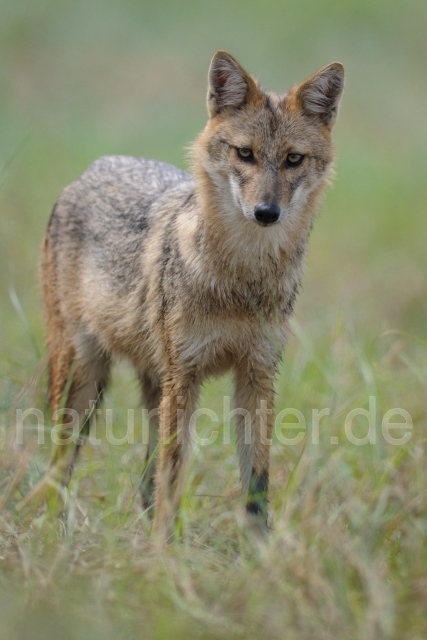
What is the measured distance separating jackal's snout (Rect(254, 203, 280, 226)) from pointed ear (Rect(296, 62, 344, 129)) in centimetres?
86

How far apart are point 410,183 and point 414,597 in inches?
464

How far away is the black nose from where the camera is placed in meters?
5.17

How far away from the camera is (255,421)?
575 centimetres

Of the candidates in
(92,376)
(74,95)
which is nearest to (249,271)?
(92,376)

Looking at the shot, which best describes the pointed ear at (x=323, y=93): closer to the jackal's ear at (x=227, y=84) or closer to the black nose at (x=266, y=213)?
the jackal's ear at (x=227, y=84)

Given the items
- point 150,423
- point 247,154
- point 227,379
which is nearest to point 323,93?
point 247,154

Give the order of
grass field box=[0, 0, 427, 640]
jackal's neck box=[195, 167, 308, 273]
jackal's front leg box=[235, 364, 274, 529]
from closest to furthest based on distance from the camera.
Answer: grass field box=[0, 0, 427, 640]
jackal's neck box=[195, 167, 308, 273]
jackal's front leg box=[235, 364, 274, 529]

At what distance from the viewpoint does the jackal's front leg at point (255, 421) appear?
571 centimetres

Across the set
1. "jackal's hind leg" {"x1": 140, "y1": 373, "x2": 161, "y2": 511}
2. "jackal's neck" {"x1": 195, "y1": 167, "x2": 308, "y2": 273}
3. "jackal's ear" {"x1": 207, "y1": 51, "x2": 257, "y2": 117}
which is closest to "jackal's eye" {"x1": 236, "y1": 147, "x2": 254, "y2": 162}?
"jackal's neck" {"x1": 195, "y1": 167, "x2": 308, "y2": 273}

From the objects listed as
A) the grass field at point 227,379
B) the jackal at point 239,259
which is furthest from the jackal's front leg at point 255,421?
the grass field at point 227,379

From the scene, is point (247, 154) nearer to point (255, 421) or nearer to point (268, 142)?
point (268, 142)

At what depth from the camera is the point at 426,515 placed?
4605mm

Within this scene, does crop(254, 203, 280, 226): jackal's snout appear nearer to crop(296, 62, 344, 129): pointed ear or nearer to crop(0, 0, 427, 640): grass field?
crop(296, 62, 344, 129): pointed ear

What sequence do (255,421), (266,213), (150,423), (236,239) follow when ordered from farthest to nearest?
(150,423) → (255,421) → (236,239) → (266,213)
